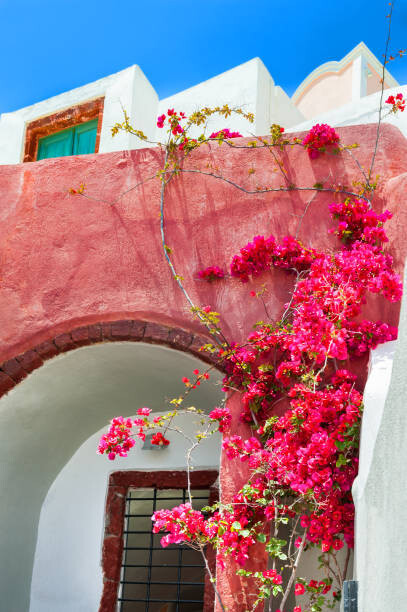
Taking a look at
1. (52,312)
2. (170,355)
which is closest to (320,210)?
(170,355)

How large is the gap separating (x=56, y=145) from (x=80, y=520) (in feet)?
15.1

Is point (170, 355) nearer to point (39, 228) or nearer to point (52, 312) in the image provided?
point (52, 312)

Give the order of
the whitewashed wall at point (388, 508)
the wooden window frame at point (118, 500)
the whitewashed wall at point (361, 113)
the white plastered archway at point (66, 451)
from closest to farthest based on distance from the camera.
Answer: the whitewashed wall at point (388, 508) → the white plastered archway at point (66, 451) → the wooden window frame at point (118, 500) → the whitewashed wall at point (361, 113)

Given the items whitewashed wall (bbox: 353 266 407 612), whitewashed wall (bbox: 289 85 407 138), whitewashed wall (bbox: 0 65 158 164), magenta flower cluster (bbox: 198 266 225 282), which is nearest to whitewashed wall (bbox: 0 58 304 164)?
whitewashed wall (bbox: 0 65 158 164)

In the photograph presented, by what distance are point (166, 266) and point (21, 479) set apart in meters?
2.08

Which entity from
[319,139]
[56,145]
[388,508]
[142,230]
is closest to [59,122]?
[56,145]

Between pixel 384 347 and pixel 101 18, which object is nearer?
pixel 384 347

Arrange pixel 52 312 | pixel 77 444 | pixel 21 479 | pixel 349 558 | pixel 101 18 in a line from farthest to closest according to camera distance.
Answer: pixel 101 18 < pixel 77 444 < pixel 21 479 < pixel 52 312 < pixel 349 558

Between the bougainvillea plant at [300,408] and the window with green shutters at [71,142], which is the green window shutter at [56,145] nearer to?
the window with green shutters at [71,142]

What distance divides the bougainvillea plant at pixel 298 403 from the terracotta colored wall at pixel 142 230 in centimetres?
8

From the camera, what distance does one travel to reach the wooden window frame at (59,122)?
8.12m

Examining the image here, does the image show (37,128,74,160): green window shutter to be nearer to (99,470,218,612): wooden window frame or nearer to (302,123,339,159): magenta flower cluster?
(99,470,218,612): wooden window frame

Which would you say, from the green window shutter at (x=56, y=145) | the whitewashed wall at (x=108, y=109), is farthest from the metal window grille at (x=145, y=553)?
the green window shutter at (x=56, y=145)

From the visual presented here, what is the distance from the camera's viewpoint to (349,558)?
11.6 ft
